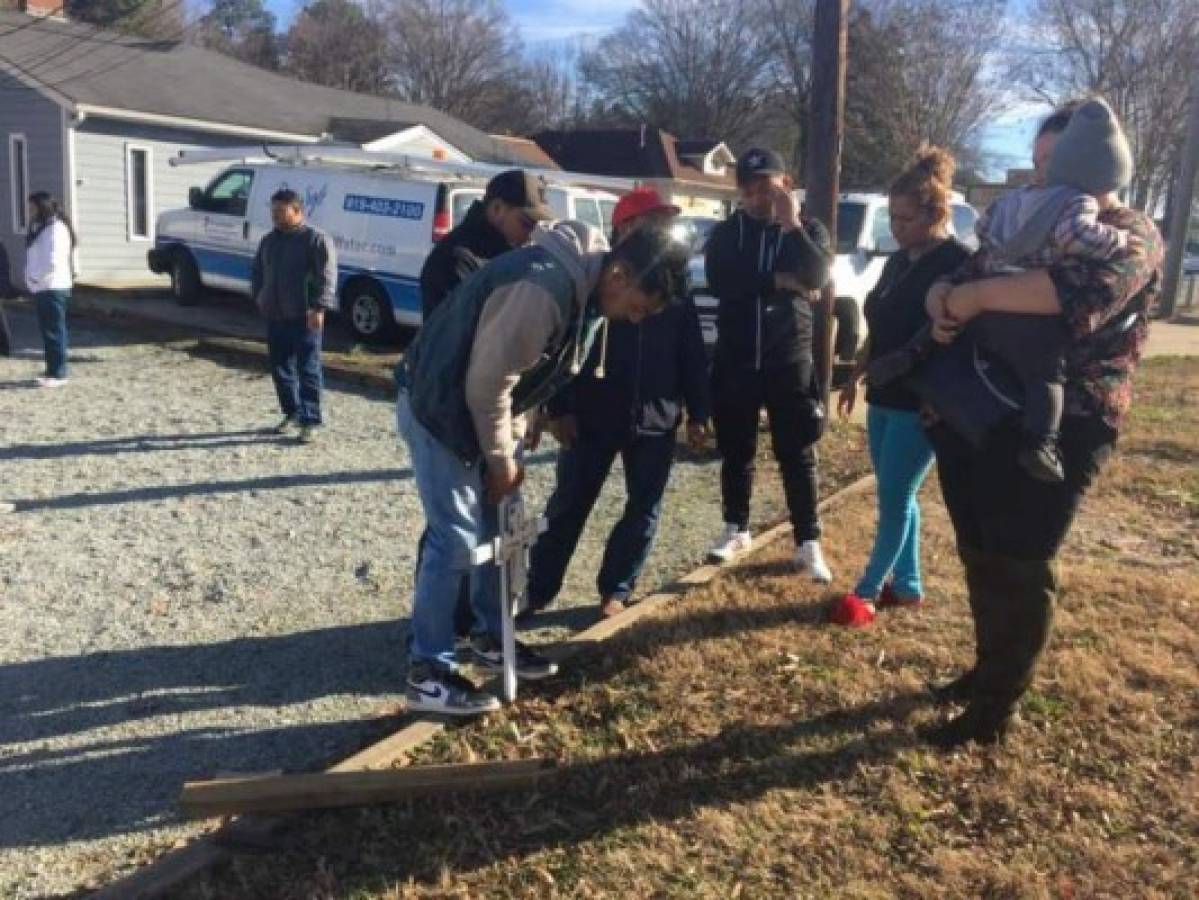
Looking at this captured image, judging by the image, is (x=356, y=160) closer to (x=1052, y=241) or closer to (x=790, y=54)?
(x=1052, y=241)

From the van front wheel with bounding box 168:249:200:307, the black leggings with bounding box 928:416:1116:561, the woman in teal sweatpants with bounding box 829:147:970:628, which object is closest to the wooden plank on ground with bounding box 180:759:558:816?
the black leggings with bounding box 928:416:1116:561

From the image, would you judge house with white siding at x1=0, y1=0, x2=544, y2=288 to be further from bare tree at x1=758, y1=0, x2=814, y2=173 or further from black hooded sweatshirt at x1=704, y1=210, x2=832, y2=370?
bare tree at x1=758, y1=0, x2=814, y2=173

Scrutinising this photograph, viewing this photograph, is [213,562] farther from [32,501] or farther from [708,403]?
[708,403]

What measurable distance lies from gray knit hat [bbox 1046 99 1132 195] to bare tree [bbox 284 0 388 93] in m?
59.6

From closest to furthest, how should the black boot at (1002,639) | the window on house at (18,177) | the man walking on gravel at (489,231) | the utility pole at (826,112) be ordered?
the black boot at (1002,639), the man walking on gravel at (489,231), the utility pole at (826,112), the window on house at (18,177)

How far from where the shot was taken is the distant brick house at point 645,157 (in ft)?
126

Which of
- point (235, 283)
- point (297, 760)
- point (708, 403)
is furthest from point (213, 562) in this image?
point (235, 283)

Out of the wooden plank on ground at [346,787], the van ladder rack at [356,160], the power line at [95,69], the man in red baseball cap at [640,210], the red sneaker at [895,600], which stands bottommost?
the wooden plank on ground at [346,787]

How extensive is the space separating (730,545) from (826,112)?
351 cm

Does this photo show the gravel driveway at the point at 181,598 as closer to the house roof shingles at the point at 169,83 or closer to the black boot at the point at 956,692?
the black boot at the point at 956,692

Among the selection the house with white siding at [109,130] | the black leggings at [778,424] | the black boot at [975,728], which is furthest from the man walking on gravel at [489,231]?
the house with white siding at [109,130]

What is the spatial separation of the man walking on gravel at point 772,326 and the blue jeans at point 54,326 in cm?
644

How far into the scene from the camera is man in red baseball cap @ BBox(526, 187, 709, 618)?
4480 mm

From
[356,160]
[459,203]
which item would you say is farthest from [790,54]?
[459,203]
